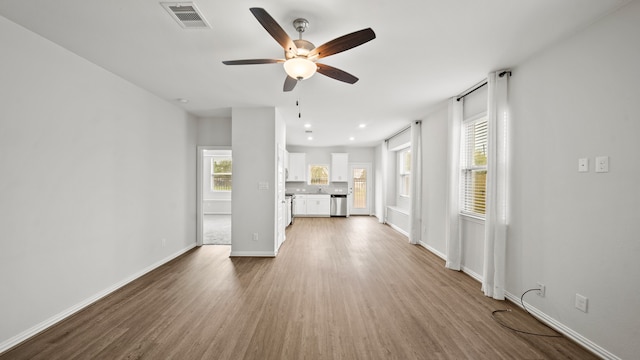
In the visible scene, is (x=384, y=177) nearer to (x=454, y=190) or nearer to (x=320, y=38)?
(x=454, y=190)

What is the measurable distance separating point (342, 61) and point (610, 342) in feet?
10.8

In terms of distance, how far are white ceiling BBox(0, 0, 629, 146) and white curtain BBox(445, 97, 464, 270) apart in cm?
37

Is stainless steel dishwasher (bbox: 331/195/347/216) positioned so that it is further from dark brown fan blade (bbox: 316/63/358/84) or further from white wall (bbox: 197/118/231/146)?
dark brown fan blade (bbox: 316/63/358/84)

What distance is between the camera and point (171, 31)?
222 cm

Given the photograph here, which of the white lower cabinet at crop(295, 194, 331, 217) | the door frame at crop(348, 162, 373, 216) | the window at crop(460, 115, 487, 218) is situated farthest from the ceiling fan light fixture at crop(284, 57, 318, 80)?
the door frame at crop(348, 162, 373, 216)

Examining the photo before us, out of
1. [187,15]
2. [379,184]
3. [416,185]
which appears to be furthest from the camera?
[379,184]

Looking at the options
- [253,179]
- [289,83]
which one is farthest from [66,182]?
[289,83]

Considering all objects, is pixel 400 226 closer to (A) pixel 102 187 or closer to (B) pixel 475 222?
(B) pixel 475 222

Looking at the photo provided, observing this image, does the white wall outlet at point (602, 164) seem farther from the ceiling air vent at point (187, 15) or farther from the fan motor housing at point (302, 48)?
the ceiling air vent at point (187, 15)

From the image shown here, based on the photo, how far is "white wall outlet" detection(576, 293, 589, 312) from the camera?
6.84 ft

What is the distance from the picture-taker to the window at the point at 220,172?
9.60 meters

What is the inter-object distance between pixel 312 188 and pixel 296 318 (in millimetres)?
6998

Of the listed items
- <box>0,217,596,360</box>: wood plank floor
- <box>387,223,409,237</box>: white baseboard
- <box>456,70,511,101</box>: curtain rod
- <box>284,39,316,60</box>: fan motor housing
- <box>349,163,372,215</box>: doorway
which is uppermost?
<box>456,70,511,101</box>: curtain rod

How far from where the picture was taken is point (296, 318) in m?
2.51
